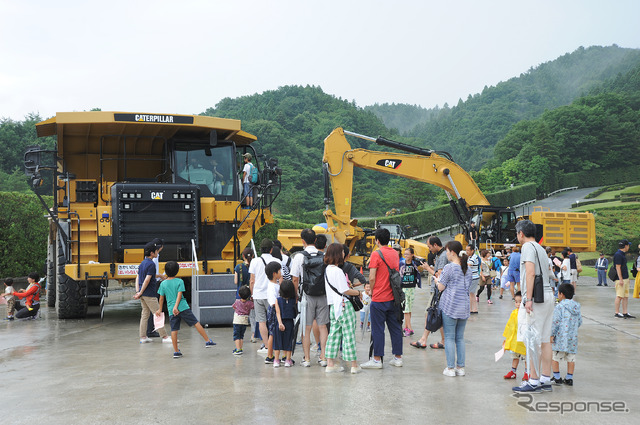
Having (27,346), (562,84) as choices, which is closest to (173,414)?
(27,346)

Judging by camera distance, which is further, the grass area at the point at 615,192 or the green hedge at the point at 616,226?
the grass area at the point at 615,192

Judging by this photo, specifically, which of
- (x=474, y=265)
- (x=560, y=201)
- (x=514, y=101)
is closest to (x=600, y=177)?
(x=560, y=201)

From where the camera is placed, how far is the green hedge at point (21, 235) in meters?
19.6

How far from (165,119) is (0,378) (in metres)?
6.61

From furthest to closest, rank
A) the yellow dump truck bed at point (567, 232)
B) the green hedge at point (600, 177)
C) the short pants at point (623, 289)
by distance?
the green hedge at point (600, 177), the yellow dump truck bed at point (567, 232), the short pants at point (623, 289)

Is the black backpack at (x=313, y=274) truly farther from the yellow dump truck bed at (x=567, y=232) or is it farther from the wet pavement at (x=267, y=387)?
the yellow dump truck bed at (x=567, y=232)

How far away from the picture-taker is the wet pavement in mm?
5980

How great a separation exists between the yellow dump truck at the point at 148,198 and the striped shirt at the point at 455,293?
5.39 m

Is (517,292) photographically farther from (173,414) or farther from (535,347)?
(173,414)

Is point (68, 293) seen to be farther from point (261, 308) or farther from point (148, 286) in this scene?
point (261, 308)

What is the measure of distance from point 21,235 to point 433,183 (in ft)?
47.6

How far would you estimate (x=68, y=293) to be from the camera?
13383 mm

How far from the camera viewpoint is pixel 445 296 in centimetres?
793

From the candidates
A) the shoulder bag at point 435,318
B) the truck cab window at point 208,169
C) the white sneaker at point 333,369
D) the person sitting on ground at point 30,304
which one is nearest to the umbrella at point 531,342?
the shoulder bag at point 435,318
